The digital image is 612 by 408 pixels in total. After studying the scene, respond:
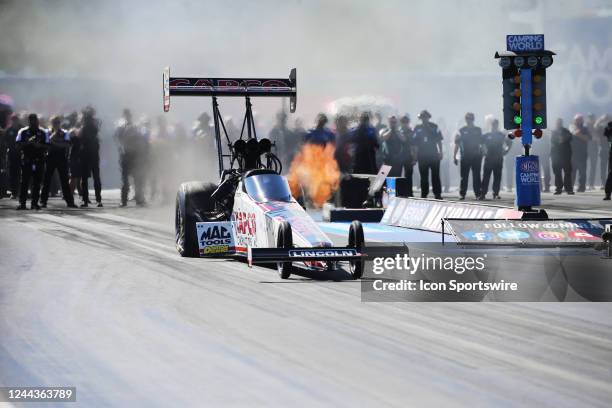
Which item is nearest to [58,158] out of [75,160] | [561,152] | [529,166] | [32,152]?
[32,152]

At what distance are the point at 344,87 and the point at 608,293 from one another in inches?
1157

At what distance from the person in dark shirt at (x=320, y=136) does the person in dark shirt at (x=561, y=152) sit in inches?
326

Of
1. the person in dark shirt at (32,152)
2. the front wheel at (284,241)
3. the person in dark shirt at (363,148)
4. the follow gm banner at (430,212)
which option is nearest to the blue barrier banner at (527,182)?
the follow gm banner at (430,212)

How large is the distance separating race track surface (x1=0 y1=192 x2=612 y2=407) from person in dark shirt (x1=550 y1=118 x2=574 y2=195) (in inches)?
702

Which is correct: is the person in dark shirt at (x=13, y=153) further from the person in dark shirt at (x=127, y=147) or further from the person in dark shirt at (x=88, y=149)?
the person in dark shirt at (x=127, y=147)

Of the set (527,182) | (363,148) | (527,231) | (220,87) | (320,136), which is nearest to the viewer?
(527,231)

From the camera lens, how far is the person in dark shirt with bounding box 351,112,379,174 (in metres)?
23.5

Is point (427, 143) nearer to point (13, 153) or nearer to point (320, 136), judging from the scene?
point (320, 136)

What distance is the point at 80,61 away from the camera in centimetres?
3972

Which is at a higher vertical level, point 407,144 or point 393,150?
point 407,144

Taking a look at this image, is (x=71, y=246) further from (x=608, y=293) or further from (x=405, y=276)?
(x=608, y=293)

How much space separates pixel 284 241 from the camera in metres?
12.1

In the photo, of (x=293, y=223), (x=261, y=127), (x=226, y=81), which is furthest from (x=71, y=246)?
(x=261, y=127)

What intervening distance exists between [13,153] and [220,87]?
1436 centimetres
